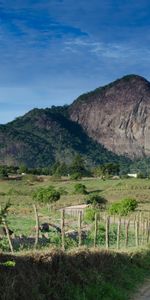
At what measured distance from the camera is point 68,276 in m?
13.4

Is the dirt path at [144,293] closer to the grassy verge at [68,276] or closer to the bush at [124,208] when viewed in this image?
the grassy verge at [68,276]

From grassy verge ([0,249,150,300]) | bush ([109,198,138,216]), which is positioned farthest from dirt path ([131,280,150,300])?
bush ([109,198,138,216])

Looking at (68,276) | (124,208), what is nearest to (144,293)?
(68,276)

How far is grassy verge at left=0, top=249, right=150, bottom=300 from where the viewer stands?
11.0 metres

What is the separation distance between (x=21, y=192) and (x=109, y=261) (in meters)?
74.6

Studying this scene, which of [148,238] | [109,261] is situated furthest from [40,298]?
[148,238]

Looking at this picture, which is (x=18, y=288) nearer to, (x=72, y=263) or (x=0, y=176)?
(x=72, y=263)

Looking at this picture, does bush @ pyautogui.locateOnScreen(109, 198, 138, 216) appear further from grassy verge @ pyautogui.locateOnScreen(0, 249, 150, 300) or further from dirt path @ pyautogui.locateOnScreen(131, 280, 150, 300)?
dirt path @ pyautogui.locateOnScreen(131, 280, 150, 300)

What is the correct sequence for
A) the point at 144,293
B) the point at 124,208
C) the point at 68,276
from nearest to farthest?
the point at 68,276 < the point at 144,293 < the point at 124,208

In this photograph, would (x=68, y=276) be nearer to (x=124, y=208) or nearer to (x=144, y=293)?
(x=144, y=293)

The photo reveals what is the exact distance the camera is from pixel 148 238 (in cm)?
2750

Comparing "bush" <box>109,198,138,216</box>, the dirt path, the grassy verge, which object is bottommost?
"bush" <box>109,198,138,216</box>

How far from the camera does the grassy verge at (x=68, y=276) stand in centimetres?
1097

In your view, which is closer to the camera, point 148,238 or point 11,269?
point 11,269
